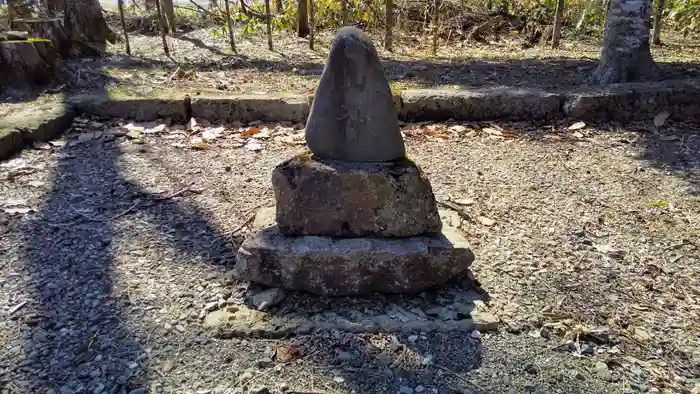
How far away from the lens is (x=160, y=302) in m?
2.50

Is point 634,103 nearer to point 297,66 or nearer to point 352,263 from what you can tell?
point 297,66

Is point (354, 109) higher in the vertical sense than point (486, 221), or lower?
higher

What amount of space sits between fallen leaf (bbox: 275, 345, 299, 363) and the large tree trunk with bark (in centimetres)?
610

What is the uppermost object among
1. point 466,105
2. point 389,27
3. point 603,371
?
point 389,27

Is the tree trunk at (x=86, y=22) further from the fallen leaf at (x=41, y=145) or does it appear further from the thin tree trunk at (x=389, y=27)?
the thin tree trunk at (x=389, y=27)

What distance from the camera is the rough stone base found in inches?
97.0

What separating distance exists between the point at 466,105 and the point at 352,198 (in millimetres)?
2830

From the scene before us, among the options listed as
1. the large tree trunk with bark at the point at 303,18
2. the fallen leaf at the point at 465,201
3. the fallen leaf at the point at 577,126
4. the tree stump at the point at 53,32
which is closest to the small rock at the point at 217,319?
the fallen leaf at the point at 465,201

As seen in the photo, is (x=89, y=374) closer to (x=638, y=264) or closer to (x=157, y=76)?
(x=638, y=264)

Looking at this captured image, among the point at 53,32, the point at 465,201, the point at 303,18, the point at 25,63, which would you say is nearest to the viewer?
the point at 465,201

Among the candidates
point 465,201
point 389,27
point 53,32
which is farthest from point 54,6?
point 465,201

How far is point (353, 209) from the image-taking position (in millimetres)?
2523

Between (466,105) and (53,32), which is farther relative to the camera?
(53,32)

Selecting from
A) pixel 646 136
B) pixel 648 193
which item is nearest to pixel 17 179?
pixel 648 193
